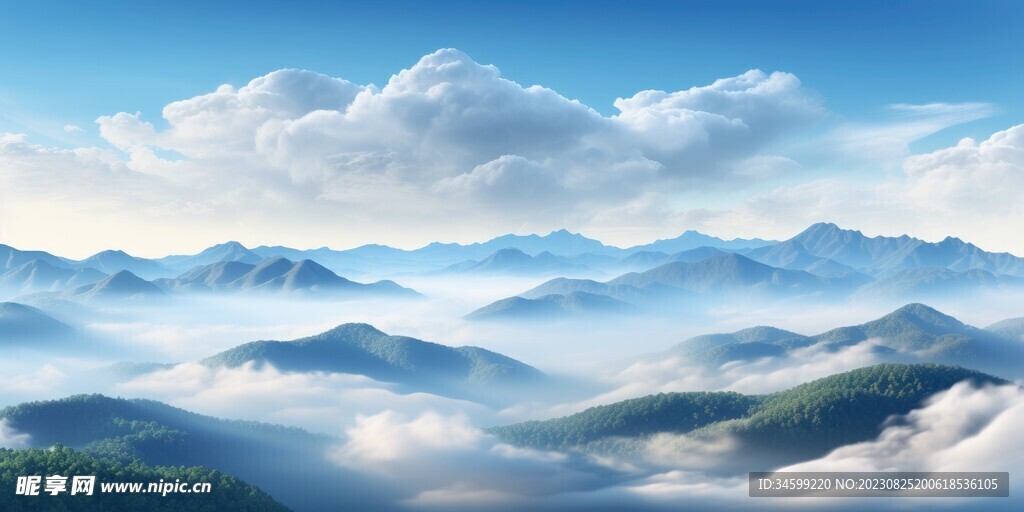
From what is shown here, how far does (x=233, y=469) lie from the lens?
195250 millimetres

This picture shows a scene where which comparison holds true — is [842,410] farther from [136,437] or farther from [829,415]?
[136,437]

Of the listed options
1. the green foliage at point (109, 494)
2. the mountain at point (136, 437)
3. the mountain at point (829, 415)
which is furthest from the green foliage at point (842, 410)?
the green foliage at point (109, 494)

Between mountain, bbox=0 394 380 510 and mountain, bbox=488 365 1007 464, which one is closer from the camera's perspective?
mountain, bbox=0 394 380 510

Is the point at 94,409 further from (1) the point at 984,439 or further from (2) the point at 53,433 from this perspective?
(1) the point at 984,439

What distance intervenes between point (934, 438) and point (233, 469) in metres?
202

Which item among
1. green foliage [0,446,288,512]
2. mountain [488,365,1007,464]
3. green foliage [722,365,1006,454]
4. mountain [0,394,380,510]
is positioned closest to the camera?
green foliage [0,446,288,512]

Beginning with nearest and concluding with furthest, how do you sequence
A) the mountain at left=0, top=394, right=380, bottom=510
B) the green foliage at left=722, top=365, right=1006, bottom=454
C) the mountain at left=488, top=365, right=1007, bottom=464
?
the mountain at left=0, top=394, right=380, bottom=510 < the mountain at left=488, top=365, right=1007, bottom=464 < the green foliage at left=722, top=365, right=1006, bottom=454

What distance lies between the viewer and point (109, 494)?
110 metres

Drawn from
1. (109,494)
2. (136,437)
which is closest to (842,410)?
(109,494)

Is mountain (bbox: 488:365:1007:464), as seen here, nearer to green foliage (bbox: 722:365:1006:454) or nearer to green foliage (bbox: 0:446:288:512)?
green foliage (bbox: 722:365:1006:454)

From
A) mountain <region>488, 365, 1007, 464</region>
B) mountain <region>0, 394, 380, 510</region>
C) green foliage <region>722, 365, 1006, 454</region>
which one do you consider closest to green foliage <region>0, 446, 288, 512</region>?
mountain <region>0, 394, 380, 510</region>

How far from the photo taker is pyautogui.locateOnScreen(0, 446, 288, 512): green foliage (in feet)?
333

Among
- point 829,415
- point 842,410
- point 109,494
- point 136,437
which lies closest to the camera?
point 109,494

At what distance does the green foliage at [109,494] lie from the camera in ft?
333
